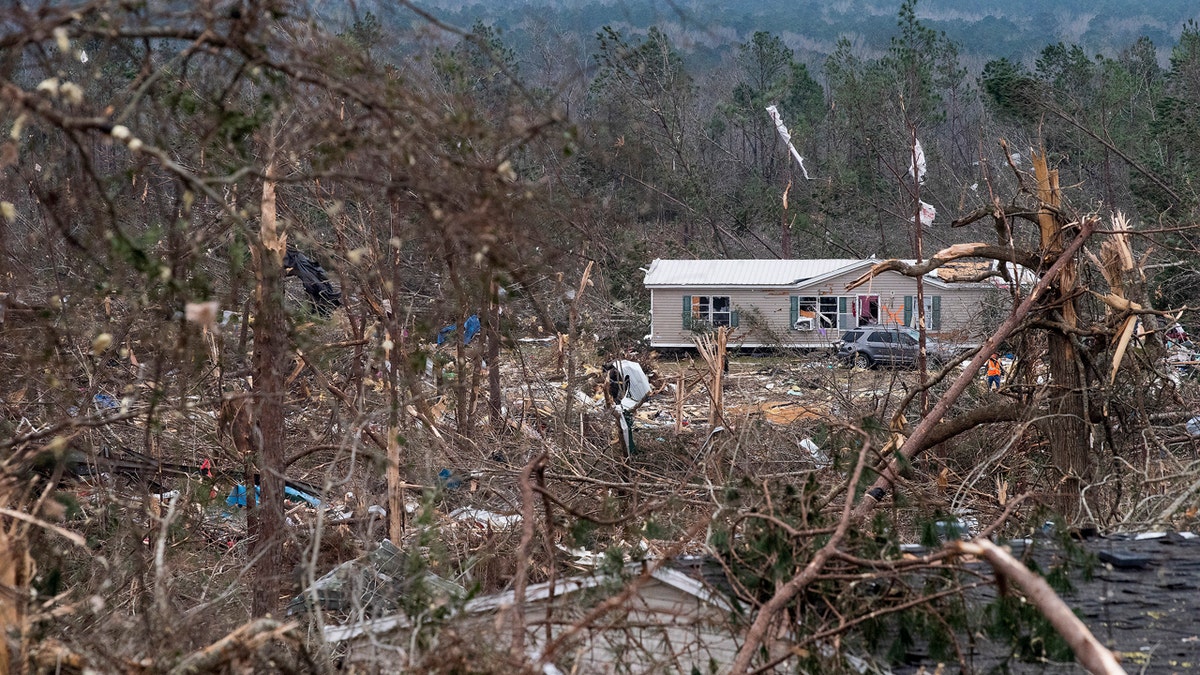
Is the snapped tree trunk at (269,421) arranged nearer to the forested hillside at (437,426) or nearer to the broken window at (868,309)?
the forested hillside at (437,426)

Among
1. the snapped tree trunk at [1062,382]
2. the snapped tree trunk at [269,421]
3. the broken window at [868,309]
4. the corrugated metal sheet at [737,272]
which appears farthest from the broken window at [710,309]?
the snapped tree trunk at [269,421]

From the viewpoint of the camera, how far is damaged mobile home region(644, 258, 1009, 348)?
2703 cm

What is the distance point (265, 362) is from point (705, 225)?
1253 inches

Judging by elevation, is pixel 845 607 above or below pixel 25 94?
below

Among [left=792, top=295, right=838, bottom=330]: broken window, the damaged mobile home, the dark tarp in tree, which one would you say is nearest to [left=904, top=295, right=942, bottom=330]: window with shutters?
the damaged mobile home

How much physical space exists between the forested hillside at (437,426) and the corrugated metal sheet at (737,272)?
1119 cm

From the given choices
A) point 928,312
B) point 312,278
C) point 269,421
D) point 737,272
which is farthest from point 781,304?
point 269,421

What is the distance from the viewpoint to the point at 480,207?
10.2ft

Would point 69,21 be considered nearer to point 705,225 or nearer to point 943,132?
point 705,225

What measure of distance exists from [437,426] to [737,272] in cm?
1994

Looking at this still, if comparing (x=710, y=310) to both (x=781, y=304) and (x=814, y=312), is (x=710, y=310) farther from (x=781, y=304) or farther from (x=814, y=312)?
(x=814, y=312)

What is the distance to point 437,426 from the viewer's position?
9.62 m

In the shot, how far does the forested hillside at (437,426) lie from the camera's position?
329cm

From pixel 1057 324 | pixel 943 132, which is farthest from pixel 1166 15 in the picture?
pixel 1057 324
